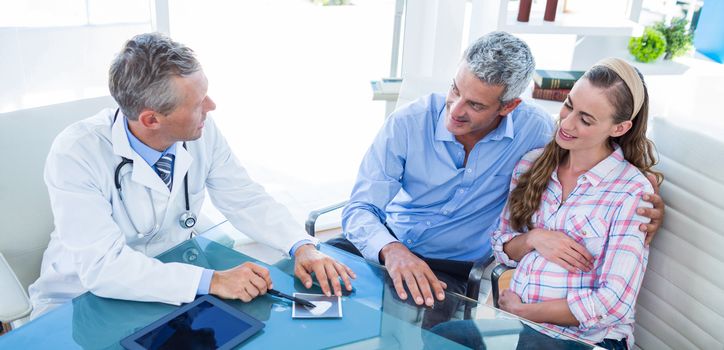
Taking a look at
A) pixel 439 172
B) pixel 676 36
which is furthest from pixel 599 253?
pixel 676 36

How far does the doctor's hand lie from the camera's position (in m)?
1.38

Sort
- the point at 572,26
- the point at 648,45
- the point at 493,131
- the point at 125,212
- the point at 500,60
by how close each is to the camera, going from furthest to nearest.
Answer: the point at 648,45 < the point at 572,26 < the point at 493,131 < the point at 500,60 < the point at 125,212

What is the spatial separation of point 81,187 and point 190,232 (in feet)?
1.39

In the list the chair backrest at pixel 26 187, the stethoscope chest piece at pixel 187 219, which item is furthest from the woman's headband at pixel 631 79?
the chair backrest at pixel 26 187

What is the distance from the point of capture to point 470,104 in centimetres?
180

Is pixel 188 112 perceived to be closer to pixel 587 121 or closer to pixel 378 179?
pixel 378 179

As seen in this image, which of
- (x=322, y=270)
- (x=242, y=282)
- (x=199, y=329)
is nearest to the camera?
(x=199, y=329)

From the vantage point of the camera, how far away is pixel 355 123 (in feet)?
14.0

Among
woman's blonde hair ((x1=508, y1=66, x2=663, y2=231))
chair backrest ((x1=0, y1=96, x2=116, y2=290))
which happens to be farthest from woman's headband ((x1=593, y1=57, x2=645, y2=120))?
chair backrest ((x1=0, y1=96, x2=116, y2=290))

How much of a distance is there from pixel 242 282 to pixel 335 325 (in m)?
0.25

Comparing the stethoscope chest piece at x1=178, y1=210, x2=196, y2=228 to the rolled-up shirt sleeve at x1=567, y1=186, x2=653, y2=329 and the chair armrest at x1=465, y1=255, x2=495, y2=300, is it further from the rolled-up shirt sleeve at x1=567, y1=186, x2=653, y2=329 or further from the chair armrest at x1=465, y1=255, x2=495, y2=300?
the rolled-up shirt sleeve at x1=567, y1=186, x2=653, y2=329

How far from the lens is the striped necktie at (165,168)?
1650 mm

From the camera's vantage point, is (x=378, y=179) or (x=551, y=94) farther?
(x=551, y=94)

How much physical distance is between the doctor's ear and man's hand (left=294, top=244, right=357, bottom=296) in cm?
50
